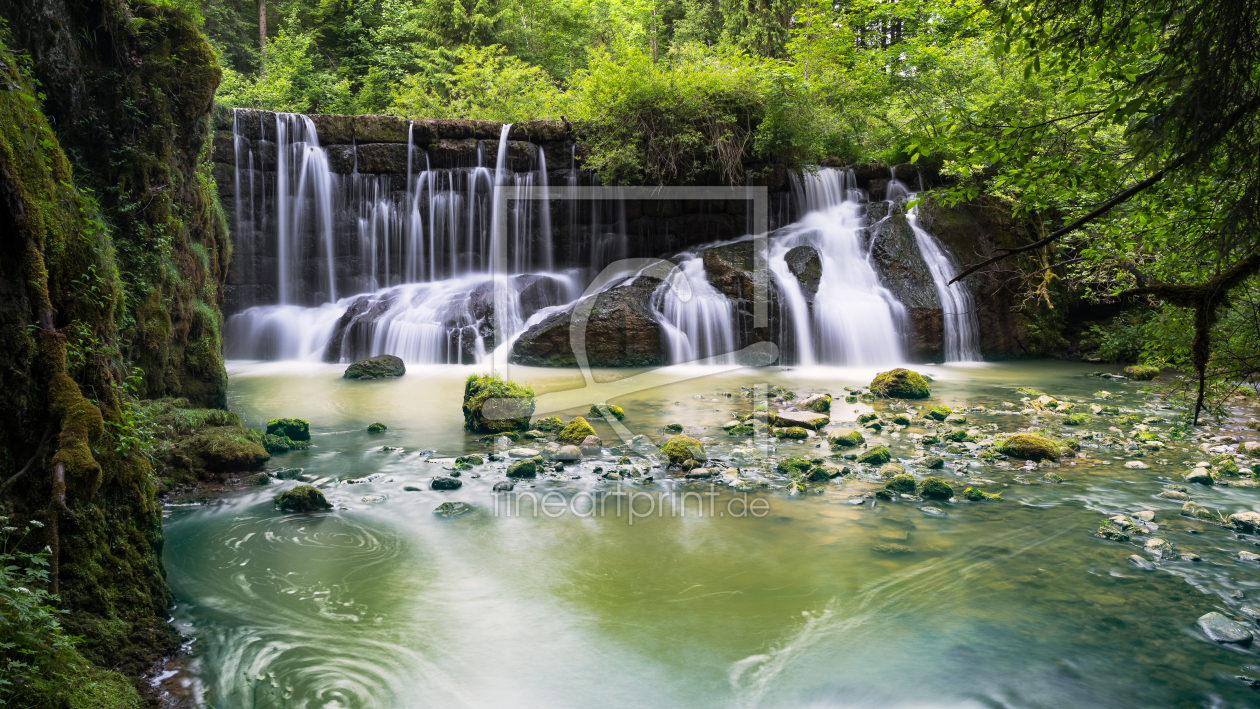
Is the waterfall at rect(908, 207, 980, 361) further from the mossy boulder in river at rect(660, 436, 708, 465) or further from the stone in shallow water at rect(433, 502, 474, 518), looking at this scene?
the stone in shallow water at rect(433, 502, 474, 518)

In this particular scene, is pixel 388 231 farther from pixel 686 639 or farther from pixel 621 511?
pixel 686 639

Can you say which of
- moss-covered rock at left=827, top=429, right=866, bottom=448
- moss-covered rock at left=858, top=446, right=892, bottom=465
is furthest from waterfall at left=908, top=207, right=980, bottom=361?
moss-covered rock at left=858, top=446, right=892, bottom=465

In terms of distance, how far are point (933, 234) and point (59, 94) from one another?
15.9 m

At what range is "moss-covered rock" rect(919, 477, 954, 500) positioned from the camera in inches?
222

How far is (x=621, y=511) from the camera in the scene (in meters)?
5.48

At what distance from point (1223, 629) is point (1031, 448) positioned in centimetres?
339

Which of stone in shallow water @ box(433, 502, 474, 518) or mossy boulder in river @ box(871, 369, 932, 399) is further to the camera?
mossy boulder in river @ box(871, 369, 932, 399)

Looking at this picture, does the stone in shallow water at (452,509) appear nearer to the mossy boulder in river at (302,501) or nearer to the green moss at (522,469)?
the green moss at (522,469)

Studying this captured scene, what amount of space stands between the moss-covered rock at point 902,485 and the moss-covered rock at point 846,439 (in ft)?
4.55

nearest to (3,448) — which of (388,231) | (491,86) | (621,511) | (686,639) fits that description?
(686,639)

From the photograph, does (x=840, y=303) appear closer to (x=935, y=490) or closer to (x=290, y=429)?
(x=935, y=490)

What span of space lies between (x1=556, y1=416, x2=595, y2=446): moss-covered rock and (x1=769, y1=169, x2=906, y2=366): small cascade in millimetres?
8090

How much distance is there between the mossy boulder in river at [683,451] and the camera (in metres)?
6.58

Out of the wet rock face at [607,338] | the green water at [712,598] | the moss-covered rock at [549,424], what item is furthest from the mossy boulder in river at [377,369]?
the green water at [712,598]
